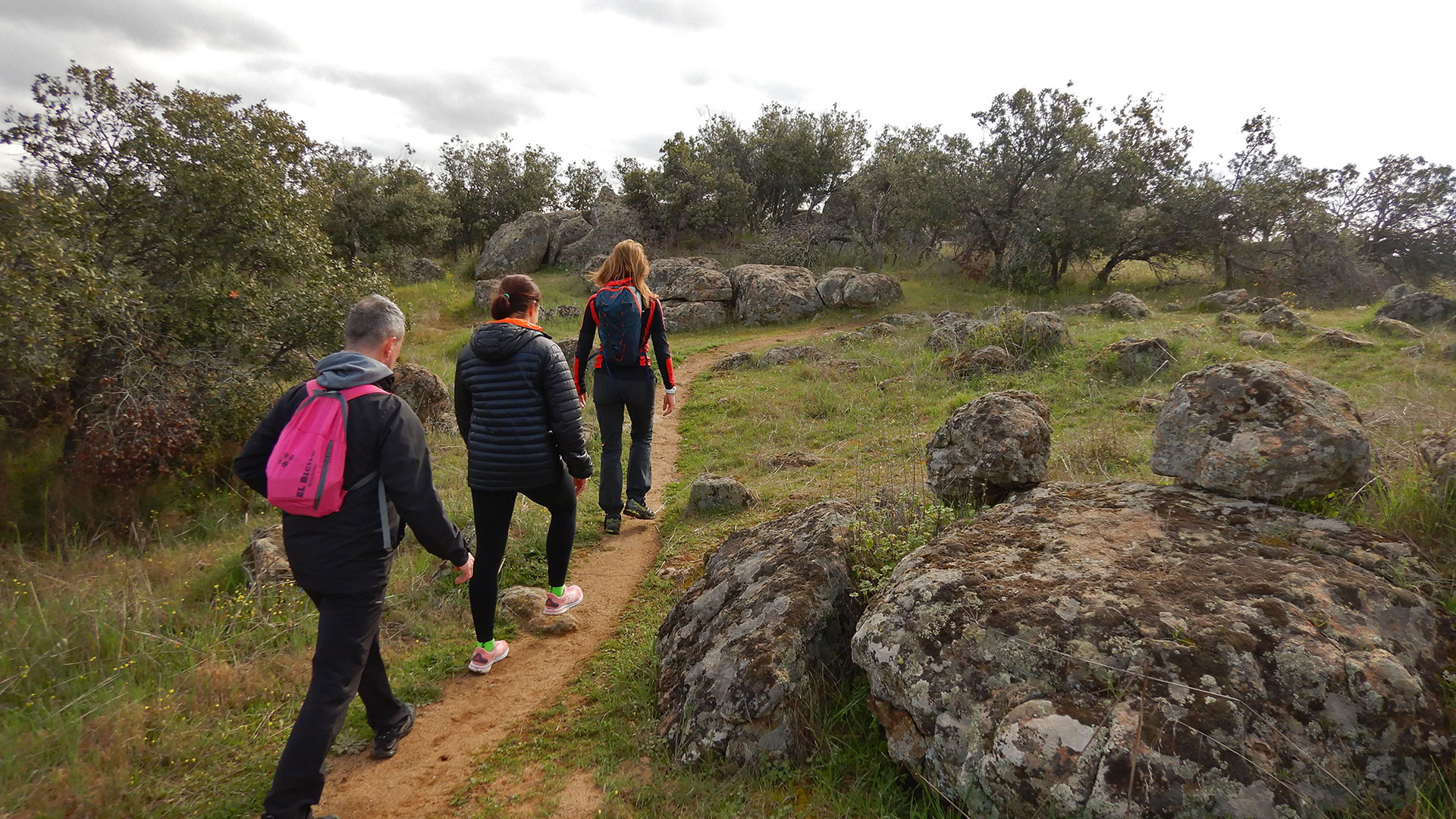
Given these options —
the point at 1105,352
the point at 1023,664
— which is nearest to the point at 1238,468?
the point at 1023,664

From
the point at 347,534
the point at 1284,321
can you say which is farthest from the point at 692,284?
the point at 347,534

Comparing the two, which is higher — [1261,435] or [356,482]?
[1261,435]

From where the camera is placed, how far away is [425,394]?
10938 millimetres

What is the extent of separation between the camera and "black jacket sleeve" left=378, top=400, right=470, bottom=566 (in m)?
2.84

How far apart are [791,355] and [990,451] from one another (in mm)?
10409

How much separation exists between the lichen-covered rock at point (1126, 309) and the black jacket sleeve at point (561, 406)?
50.0 ft

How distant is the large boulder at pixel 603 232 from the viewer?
2717cm

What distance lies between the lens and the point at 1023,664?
255 centimetres

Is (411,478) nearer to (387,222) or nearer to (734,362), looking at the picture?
(734,362)

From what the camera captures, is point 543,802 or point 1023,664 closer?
point 1023,664

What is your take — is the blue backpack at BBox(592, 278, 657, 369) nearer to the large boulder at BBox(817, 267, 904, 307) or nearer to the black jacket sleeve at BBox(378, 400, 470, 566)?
the black jacket sleeve at BBox(378, 400, 470, 566)

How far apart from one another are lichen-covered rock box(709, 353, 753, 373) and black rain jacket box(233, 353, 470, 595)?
11554mm

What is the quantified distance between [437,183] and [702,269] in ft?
58.2

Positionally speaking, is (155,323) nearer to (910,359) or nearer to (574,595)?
(574,595)
